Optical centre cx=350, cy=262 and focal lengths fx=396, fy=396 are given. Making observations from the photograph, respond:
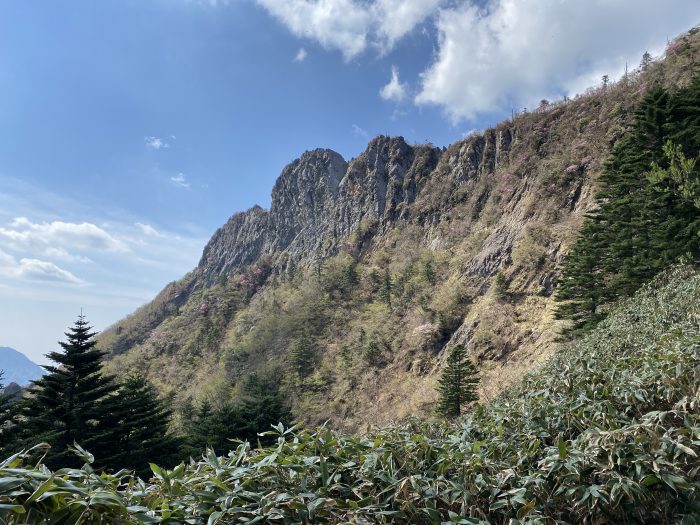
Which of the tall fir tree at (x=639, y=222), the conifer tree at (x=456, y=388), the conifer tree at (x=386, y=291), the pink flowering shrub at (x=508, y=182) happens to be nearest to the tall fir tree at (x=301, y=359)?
the conifer tree at (x=386, y=291)

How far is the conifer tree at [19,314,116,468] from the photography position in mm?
17281

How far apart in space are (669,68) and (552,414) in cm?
3913

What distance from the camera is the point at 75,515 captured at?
133cm

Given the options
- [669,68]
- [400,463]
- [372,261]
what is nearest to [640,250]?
[400,463]

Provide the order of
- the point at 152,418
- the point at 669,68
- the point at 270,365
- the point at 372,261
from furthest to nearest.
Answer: the point at 372,261 → the point at 270,365 → the point at 669,68 → the point at 152,418

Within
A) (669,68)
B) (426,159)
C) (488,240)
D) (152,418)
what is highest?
A: (426,159)

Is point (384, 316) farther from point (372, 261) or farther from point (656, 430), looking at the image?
point (656, 430)

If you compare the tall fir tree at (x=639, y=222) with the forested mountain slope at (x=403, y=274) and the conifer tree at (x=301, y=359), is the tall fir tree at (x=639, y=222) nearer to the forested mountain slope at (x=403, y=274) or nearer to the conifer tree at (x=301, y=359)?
the forested mountain slope at (x=403, y=274)

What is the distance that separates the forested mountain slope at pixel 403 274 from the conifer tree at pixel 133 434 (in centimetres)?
1157

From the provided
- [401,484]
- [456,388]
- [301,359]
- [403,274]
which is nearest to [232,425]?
[456,388]

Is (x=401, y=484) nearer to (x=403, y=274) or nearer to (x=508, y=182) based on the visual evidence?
(x=403, y=274)

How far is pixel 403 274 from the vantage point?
4253 centimetres

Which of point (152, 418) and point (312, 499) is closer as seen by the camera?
point (312, 499)

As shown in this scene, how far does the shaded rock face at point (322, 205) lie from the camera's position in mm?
60312
